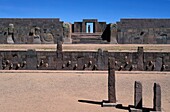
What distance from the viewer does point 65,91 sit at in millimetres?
11086

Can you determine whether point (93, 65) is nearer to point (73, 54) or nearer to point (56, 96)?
point (73, 54)

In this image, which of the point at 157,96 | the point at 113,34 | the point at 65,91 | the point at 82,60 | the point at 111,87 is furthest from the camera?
the point at 113,34

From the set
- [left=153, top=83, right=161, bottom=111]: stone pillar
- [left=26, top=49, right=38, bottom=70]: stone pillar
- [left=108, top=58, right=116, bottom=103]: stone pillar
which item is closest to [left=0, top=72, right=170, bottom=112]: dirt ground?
[left=108, top=58, right=116, bottom=103]: stone pillar

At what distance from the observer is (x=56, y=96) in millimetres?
10258

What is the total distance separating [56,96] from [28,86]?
211 centimetres

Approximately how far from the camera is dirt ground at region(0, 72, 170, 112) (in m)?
8.89

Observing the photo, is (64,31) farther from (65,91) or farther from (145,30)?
(65,91)

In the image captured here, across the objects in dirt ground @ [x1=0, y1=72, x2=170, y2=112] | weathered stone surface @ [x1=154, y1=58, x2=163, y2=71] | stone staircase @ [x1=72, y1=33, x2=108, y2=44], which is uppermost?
stone staircase @ [x1=72, y1=33, x2=108, y2=44]

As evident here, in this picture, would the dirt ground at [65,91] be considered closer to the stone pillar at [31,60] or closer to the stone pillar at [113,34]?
the stone pillar at [31,60]

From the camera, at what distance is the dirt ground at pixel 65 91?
29.2 feet

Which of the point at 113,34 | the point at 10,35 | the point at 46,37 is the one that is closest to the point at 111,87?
the point at 113,34

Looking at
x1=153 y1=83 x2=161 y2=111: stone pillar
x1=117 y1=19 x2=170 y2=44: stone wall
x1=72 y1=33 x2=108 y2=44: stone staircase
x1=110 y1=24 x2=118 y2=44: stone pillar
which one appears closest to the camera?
x1=153 y1=83 x2=161 y2=111: stone pillar

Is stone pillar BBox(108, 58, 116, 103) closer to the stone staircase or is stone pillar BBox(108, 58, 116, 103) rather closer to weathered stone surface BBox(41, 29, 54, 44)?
the stone staircase

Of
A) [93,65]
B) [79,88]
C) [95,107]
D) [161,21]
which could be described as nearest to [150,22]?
[161,21]
